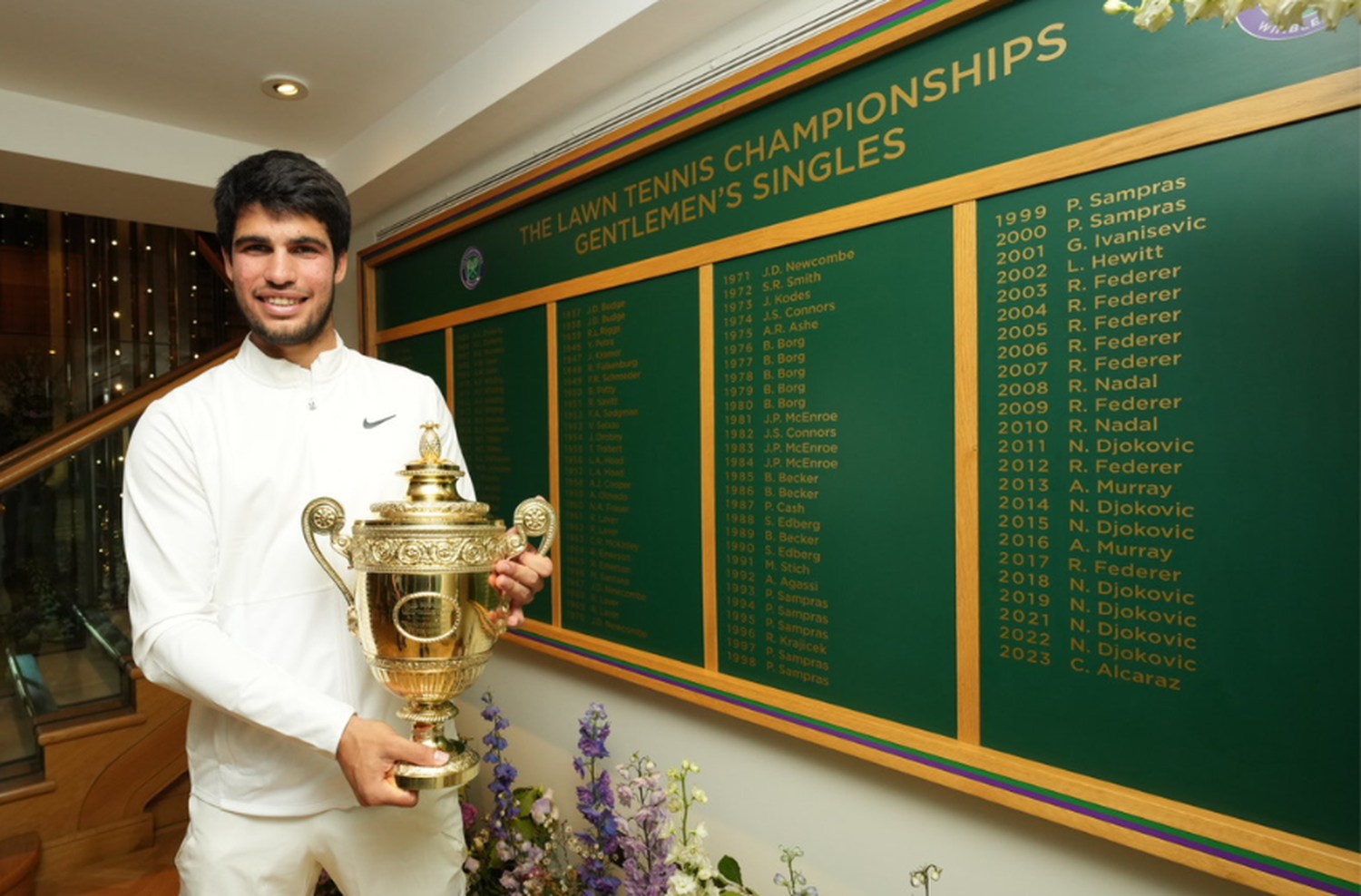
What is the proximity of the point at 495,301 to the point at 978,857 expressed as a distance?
6.66ft

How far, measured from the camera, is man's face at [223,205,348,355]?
51.1 inches

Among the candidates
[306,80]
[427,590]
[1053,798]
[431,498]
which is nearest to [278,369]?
[431,498]

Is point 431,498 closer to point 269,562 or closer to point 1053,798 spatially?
point 269,562

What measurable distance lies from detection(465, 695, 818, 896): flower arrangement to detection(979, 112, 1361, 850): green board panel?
26.1 inches

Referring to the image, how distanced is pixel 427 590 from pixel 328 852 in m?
0.58

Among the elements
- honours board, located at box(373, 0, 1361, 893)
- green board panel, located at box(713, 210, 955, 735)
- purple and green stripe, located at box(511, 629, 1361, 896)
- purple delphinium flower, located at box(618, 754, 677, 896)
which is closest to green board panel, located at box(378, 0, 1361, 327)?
honours board, located at box(373, 0, 1361, 893)

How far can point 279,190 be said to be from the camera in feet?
4.23

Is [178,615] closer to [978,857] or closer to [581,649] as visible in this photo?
[581,649]

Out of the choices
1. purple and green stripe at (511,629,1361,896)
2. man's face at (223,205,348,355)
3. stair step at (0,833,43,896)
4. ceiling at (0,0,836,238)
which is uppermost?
ceiling at (0,0,836,238)

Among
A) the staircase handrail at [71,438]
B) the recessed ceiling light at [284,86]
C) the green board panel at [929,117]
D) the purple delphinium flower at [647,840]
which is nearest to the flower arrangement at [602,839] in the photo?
the purple delphinium flower at [647,840]

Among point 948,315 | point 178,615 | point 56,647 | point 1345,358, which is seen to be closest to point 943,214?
point 948,315

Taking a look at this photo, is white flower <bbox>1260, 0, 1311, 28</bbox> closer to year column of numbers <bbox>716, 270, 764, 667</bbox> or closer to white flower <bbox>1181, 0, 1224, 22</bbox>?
white flower <bbox>1181, 0, 1224, 22</bbox>

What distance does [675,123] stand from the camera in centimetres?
190

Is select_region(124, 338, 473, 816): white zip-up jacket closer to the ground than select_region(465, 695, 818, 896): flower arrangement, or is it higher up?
higher up
